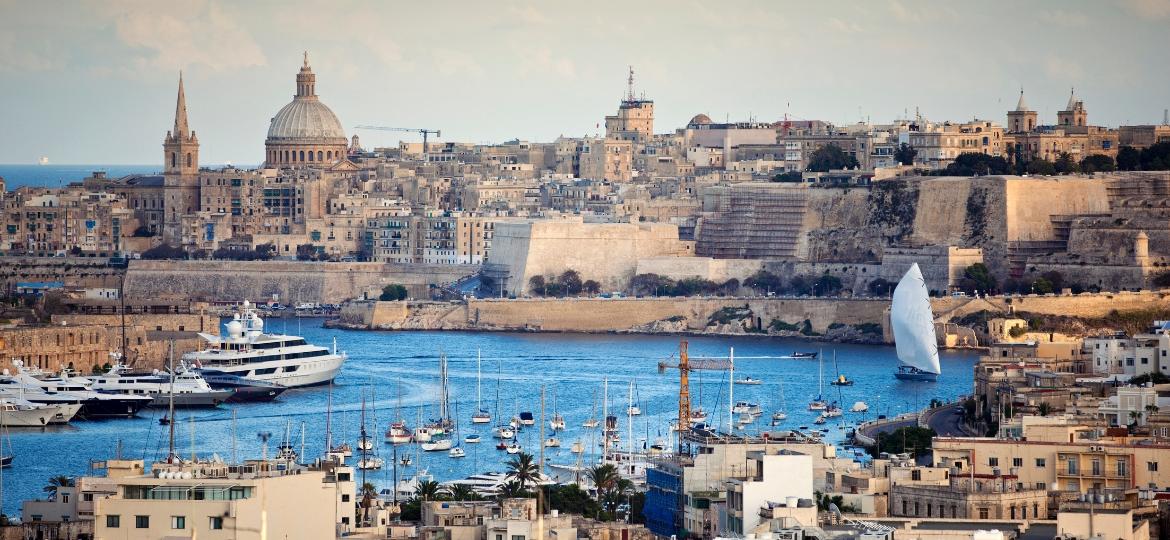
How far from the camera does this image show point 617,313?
79250 millimetres

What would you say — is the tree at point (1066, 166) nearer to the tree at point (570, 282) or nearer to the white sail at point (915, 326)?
the tree at point (570, 282)

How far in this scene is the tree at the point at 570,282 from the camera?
276ft

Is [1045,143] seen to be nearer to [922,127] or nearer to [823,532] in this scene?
[922,127]

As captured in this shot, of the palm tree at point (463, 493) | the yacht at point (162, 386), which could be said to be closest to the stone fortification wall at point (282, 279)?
the yacht at point (162, 386)

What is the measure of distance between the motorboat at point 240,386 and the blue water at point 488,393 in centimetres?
57

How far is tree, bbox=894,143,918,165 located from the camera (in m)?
88.2

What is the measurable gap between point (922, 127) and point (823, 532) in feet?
245

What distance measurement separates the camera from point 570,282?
3334 inches

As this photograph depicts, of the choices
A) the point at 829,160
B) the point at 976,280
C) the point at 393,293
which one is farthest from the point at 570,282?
the point at 976,280

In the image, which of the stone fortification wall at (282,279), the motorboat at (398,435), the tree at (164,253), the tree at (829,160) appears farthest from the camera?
the tree at (164,253)

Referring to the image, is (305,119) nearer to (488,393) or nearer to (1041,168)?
(1041,168)

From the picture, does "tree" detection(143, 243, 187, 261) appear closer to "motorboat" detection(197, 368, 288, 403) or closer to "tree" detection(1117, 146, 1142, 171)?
"tree" detection(1117, 146, 1142, 171)

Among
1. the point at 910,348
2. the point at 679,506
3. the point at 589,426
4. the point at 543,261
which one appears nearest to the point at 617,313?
the point at 543,261

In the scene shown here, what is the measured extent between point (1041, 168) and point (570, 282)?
13908 millimetres
